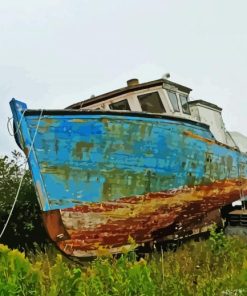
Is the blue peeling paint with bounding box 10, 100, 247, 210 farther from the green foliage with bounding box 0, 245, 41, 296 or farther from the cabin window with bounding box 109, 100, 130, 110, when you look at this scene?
the green foliage with bounding box 0, 245, 41, 296

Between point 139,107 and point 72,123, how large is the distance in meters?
2.79

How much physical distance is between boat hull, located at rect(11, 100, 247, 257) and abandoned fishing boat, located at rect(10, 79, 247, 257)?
19 millimetres

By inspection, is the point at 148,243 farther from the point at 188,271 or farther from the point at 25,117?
the point at 25,117

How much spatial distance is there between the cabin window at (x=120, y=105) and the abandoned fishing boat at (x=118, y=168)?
0.08 ft

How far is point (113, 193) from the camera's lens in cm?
913

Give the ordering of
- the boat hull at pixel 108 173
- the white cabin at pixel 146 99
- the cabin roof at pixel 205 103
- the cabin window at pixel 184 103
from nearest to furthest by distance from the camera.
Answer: the boat hull at pixel 108 173
the white cabin at pixel 146 99
the cabin window at pixel 184 103
the cabin roof at pixel 205 103

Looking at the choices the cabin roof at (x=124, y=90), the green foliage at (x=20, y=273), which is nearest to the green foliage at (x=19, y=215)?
the cabin roof at (x=124, y=90)

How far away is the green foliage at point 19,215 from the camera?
13.3 meters

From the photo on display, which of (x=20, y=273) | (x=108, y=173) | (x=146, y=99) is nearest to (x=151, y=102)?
(x=146, y=99)

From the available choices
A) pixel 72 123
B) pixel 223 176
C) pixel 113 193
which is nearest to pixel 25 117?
pixel 72 123

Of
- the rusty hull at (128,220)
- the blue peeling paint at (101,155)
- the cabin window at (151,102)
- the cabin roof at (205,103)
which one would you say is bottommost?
the rusty hull at (128,220)

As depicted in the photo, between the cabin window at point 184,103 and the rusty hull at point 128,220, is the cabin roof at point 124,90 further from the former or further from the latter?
the rusty hull at point 128,220

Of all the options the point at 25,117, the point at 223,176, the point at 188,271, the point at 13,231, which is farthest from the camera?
the point at 13,231

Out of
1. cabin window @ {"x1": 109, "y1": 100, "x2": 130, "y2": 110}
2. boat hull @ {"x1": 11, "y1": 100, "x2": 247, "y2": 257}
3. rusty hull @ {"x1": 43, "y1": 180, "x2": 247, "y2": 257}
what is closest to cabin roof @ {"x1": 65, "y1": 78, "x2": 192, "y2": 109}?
cabin window @ {"x1": 109, "y1": 100, "x2": 130, "y2": 110}
